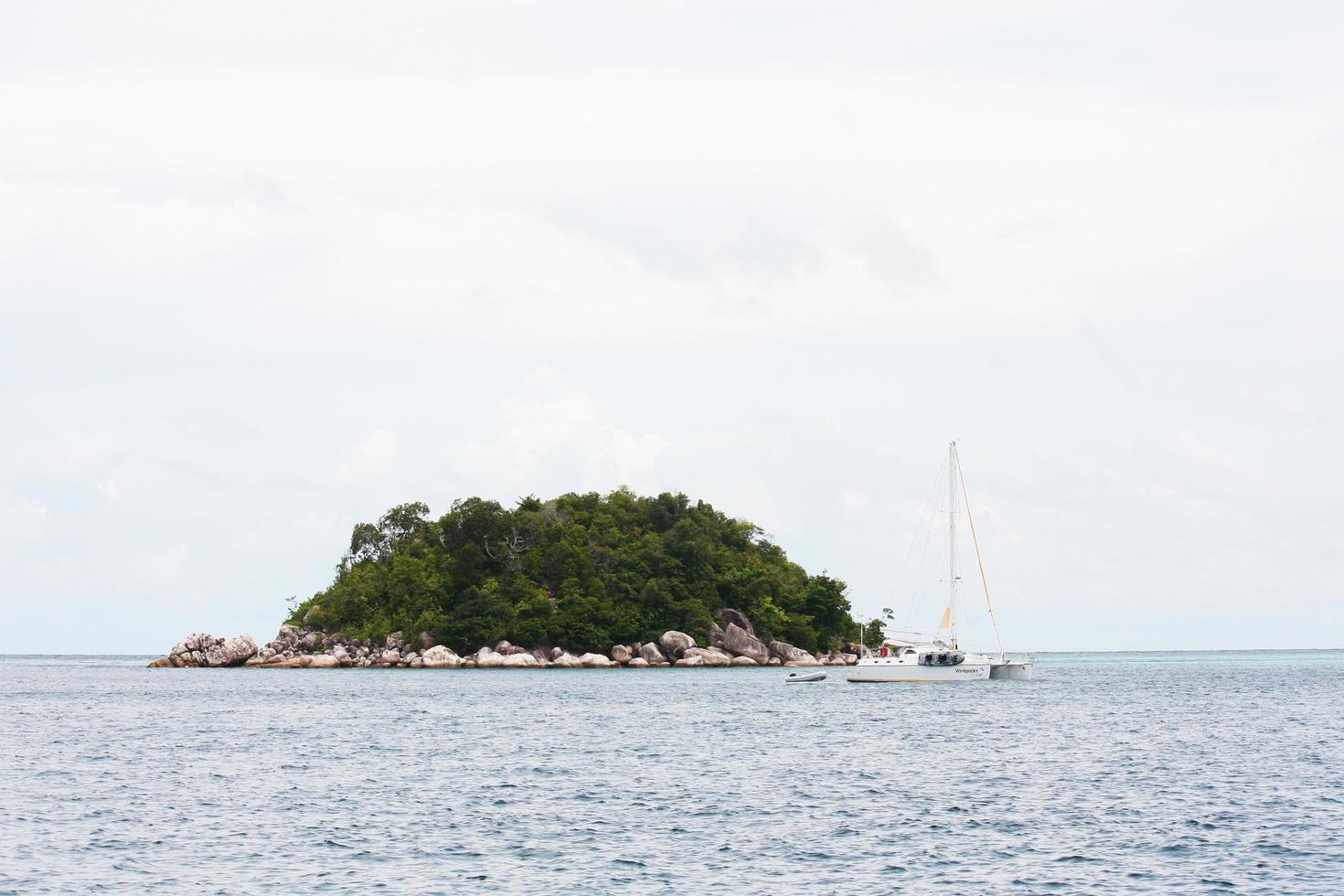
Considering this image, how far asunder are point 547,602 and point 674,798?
12461 centimetres

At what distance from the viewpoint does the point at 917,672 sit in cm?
12669

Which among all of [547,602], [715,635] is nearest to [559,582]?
[547,602]

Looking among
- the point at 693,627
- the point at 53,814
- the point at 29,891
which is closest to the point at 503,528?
the point at 693,627

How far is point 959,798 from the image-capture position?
50.7 m

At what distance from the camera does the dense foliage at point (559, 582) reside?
175 meters

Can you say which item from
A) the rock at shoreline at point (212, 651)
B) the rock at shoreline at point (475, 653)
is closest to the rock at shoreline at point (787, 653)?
the rock at shoreline at point (475, 653)

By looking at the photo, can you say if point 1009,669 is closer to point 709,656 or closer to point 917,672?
point 917,672

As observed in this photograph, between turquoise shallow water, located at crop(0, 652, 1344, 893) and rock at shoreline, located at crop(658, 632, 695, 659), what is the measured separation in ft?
255

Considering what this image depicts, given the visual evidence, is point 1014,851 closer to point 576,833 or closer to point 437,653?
point 576,833

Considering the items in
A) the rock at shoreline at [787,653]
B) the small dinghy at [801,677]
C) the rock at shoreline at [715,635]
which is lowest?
the small dinghy at [801,677]

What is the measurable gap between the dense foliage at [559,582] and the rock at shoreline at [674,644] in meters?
2.31

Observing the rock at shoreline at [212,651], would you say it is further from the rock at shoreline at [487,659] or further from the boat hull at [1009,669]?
the boat hull at [1009,669]

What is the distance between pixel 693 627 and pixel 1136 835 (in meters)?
141

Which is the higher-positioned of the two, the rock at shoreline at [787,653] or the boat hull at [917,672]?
the rock at shoreline at [787,653]
